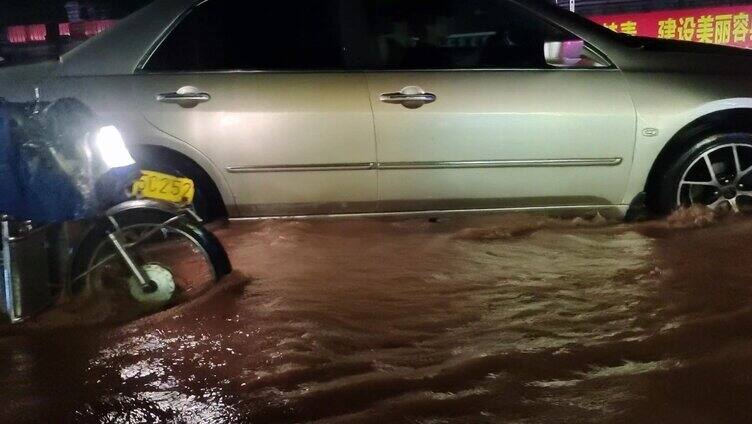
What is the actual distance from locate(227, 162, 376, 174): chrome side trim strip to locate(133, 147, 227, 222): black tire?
182 millimetres

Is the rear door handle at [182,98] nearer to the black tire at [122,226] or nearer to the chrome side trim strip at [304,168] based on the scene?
the chrome side trim strip at [304,168]

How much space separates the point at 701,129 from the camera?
416 cm

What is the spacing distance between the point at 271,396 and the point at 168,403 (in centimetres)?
36

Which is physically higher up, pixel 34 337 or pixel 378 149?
pixel 378 149

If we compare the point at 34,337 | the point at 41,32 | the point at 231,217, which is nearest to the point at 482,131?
the point at 231,217

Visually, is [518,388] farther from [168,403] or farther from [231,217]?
[231,217]

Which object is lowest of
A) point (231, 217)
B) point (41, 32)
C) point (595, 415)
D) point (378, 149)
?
point (595, 415)

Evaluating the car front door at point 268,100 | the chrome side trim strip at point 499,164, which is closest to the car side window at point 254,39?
the car front door at point 268,100

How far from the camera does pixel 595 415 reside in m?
2.45

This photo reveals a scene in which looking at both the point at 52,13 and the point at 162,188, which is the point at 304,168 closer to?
the point at 162,188

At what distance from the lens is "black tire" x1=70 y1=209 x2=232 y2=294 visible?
3332 millimetres

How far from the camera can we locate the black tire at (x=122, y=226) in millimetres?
3332

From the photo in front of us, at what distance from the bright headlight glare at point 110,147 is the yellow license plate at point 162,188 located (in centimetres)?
25

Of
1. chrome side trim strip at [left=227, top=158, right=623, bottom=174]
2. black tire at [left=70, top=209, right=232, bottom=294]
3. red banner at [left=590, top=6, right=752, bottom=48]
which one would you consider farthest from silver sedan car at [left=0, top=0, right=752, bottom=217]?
red banner at [left=590, top=6, right=752, bottom=48]
